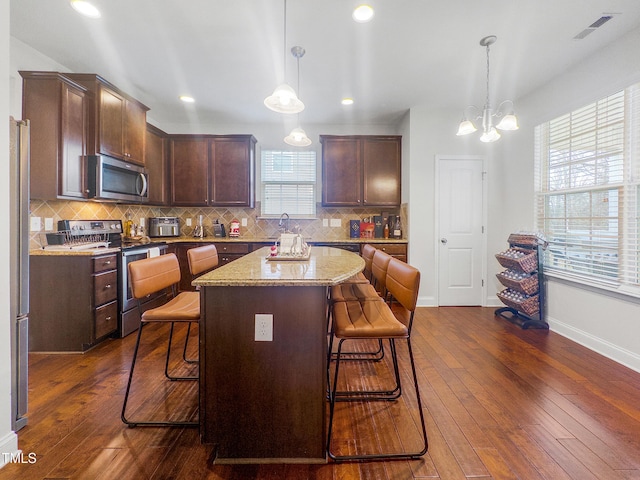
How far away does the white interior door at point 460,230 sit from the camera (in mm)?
4102

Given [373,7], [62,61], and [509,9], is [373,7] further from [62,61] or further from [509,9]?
[62,61]

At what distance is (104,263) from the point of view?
2.79 metres

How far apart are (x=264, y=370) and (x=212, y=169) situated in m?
3.80

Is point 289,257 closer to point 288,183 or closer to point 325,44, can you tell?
point 325,44

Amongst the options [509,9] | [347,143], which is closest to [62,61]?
[347,143]

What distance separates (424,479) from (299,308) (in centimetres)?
94

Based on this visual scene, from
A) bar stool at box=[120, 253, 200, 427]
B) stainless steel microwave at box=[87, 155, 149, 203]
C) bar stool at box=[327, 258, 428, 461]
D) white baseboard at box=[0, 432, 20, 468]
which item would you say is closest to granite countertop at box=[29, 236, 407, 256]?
stainless steel microwave at box=[87, 155, 149, 203]

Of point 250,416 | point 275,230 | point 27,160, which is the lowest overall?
point 250,416

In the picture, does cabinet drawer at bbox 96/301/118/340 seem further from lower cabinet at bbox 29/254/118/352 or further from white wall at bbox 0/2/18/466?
white wall at bbox 0/2/18/466

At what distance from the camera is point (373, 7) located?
2.21 m

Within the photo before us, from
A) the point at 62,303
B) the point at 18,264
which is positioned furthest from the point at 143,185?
the point at 18,264

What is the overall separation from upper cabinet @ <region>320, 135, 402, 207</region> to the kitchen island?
3.27 meters

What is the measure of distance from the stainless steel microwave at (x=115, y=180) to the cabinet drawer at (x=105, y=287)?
820mm

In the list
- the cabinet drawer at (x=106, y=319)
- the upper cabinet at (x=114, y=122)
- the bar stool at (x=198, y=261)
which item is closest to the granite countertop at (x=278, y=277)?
the bar stool at (x=198, y=261)
